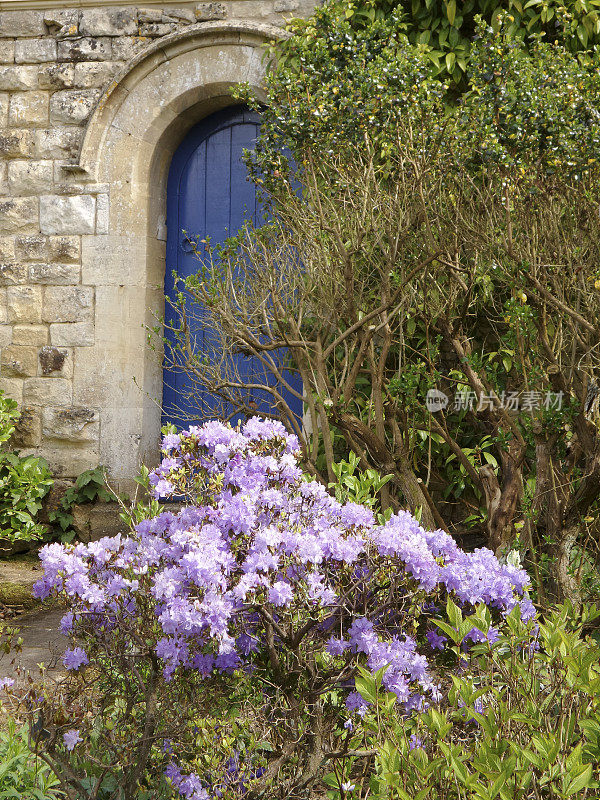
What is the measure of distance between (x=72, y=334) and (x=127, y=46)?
Answer: 1.94 metres

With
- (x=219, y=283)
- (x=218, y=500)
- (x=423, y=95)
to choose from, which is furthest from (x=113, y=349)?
(x=218, y=500)

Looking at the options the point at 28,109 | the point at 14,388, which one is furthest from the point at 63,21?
the point at 14,388

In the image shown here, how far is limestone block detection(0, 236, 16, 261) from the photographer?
5.54 m

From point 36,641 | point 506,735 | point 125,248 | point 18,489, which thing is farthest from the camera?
point 125,248

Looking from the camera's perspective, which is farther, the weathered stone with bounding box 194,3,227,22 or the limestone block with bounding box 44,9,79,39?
the limestone block with bounding box 44,9,79,39

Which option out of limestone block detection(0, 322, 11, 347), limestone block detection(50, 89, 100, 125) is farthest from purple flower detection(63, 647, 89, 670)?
limestone block detection(50, 89, 100, 125)

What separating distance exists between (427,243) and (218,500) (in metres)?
2.05

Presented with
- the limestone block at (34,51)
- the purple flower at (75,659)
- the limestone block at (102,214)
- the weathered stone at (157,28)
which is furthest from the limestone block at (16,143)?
the purple flower at (75,659)

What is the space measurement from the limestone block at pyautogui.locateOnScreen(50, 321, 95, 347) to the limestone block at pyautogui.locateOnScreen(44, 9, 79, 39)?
6.37 ft

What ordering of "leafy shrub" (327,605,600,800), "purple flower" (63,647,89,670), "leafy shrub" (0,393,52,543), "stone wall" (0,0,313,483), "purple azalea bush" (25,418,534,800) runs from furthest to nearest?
"stone wall" (0,0,313,483) < "leafy shrub" (0,393,52,543) < "purple flower" (63,647,89,670) < "purple azalea bush" (25,418,534,800) < "leafy shrub" (327,605,600,800)

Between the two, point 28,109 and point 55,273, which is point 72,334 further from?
point 28,109

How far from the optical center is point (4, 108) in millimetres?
5559

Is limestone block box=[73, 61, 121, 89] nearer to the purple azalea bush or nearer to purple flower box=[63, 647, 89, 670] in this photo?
the purple azalea bush

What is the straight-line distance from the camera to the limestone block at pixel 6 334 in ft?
18.3
